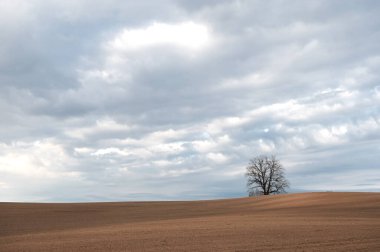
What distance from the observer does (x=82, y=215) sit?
45.6 m

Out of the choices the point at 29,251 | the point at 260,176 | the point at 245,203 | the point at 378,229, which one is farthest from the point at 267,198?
the point at 29,251

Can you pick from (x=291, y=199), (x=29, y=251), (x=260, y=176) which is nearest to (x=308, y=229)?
(x=29, y=251)

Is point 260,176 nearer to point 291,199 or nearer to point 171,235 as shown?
point 291,199

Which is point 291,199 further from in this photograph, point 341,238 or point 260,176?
point 341,238

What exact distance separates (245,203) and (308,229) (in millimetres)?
36213

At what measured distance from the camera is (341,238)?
19188mm

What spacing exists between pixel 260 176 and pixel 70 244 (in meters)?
68.1

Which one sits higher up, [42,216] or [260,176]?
[260,176]

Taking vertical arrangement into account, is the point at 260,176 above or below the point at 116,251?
above

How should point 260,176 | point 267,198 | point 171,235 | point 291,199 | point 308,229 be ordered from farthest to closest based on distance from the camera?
point 260,176
point 267,198
point 291,199
point 308,229
point 171,235

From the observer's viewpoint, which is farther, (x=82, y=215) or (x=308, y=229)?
(x=82, y=215)

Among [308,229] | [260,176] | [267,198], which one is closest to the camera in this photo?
[308,229]

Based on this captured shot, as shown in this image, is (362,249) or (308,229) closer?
(362,249)

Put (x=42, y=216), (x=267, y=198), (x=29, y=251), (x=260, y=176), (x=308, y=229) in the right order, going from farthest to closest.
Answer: (x=260, y=176) → (x=267, y=198) → (x=42, y=216) → (x=308, y=229) → (x=29, y=251)
